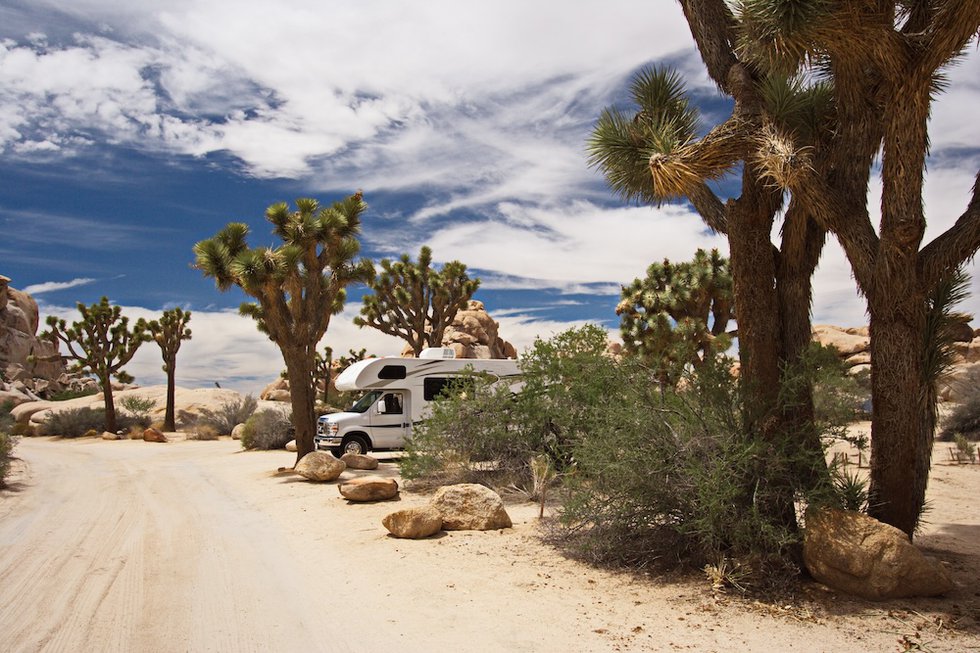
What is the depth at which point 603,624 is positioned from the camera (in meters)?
5.66

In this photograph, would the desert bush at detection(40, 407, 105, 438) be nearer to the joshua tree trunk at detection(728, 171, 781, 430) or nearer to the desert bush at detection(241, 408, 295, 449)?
the desert bush at detection(241, 408, 295, 449)

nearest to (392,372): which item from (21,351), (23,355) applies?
(21,351)

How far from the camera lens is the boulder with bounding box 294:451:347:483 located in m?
14.6

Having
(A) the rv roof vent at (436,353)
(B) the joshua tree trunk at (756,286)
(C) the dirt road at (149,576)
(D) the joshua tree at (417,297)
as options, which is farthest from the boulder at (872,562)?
(D) the joshua tree at (417,297)

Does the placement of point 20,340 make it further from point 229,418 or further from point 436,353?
point 436,353

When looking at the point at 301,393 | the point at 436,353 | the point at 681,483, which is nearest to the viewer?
the point at 681,483

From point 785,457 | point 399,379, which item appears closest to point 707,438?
point 785,457

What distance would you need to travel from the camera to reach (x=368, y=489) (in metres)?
11.8

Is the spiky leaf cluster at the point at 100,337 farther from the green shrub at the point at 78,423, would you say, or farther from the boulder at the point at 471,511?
the boulder at the point at 471,511

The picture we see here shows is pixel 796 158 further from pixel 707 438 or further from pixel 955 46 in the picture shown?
pixel 707 438

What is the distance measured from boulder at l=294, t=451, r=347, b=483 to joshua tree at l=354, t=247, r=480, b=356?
17.7 metres

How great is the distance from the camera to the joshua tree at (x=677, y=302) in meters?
27.0

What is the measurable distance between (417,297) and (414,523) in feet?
79.5

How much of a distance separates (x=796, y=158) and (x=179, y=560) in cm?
805
